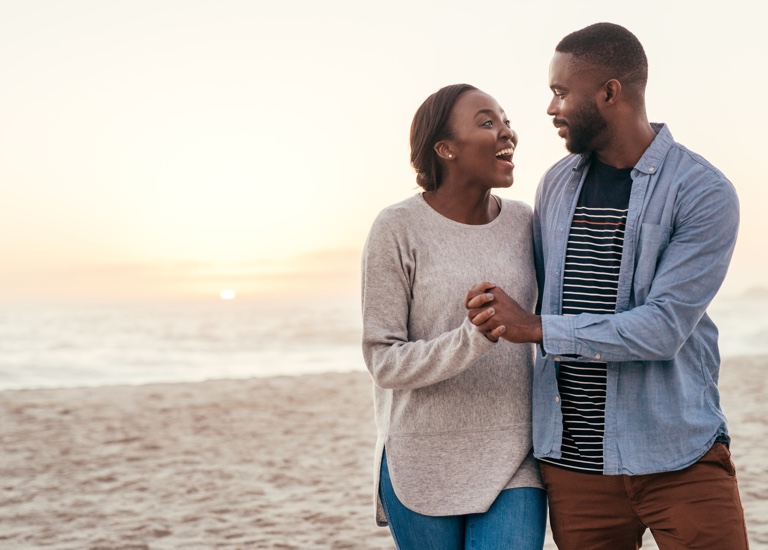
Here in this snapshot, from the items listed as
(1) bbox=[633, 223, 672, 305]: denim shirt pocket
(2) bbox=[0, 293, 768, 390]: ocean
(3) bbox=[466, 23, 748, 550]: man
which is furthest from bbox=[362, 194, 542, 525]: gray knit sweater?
(2) bbox=[0, 293, 768, 390]: ocean

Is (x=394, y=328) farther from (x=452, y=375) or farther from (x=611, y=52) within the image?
(x=611, y=52)

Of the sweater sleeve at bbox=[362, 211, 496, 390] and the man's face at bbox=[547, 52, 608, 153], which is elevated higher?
the man's face at bbox=[547, 52, 608, 153]

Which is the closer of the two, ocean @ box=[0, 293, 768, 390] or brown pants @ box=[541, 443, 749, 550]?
brown pants @ box=[541, 443, 749, 550]

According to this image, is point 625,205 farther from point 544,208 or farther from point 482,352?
point 482,352

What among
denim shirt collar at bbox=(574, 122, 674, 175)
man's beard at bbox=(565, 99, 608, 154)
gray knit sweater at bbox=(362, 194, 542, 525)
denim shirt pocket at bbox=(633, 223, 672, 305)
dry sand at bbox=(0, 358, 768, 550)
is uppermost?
man's beard at bbox=(565, 99, 608, 154)

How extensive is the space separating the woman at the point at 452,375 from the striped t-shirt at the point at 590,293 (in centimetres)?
15

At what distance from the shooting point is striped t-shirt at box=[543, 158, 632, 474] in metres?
2.43

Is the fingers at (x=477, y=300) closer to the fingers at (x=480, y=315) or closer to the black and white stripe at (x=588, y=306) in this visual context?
the fingers at (x=480, y=315)

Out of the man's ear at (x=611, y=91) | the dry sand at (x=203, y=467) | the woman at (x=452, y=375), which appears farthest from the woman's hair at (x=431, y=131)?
the dry sand at (x=203, y=467)

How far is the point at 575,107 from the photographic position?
2.50 metres

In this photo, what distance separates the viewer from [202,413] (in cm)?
1012

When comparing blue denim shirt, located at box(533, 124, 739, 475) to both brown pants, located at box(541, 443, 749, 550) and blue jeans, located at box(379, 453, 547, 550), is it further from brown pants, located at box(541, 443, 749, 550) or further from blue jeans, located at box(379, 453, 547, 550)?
blue jeans, located at box(379, 453, 547, 550)

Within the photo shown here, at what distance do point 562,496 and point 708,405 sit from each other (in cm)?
52

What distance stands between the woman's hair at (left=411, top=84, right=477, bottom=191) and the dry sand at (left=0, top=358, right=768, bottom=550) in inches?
131
